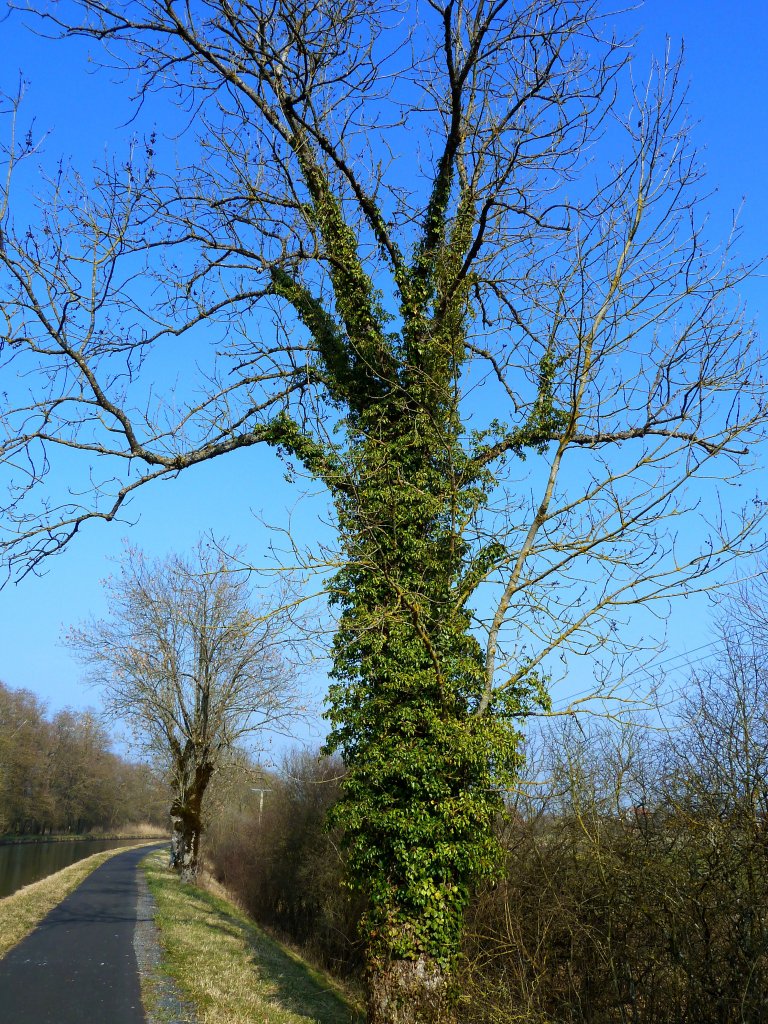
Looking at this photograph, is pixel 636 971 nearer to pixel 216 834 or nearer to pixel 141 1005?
pixel 141 1005

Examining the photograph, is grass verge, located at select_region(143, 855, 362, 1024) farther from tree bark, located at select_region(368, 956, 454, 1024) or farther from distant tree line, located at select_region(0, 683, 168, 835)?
distant tree line, located at select_region(0, 683, 168, 835)

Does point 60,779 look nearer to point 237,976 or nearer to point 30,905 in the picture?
point 30,905

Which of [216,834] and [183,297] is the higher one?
[183,297]

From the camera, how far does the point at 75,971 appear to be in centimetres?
1140

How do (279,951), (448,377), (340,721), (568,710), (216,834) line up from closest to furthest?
(568,710) < (340,721) < (448,377) < (279,951) < (216,834)

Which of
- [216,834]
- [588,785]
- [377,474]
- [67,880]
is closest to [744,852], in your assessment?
[588,785]

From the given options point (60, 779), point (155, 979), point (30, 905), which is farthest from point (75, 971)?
point (60, 779)

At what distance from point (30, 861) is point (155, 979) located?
34.3m

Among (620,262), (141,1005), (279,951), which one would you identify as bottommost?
(279,951)

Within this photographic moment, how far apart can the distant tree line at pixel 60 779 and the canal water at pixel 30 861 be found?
3.01m

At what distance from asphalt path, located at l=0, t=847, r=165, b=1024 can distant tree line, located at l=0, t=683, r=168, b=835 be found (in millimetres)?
37040

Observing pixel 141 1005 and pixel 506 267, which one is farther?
pixel 506 267

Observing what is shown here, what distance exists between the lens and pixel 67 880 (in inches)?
956

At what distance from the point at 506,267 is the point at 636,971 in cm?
841
